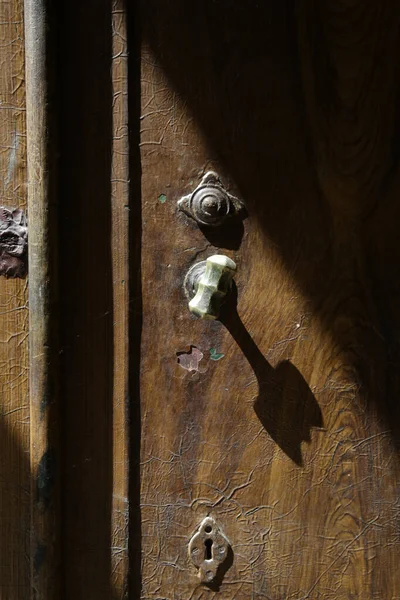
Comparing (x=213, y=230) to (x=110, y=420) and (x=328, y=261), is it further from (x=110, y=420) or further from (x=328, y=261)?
(x=110, y=420)

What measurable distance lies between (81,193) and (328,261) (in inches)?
11.8

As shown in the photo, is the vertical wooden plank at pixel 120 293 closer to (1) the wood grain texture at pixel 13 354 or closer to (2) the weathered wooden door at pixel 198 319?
(2) the weathered wooden door at pixel 198 319

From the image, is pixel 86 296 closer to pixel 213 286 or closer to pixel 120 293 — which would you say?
pixel 120 293

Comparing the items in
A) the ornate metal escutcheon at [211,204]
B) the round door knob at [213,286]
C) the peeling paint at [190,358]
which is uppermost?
the ornate metal escutcheon at [211,204]

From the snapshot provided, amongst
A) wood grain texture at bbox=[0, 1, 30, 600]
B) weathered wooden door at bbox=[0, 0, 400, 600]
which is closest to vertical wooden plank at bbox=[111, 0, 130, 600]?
weathered wooden door at bbox=[0, 0, 400, 600]

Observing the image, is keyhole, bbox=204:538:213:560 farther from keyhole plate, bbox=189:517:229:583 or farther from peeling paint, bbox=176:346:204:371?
peeling paint, bbox=176:346:204:371

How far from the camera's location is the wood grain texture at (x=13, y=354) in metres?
0.67

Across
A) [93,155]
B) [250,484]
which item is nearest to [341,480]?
[250,484]

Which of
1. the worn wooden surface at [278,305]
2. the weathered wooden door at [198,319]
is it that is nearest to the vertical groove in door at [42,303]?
the weathered wooden door at [198,319]

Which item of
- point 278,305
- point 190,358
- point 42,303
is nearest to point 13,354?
point 42,303

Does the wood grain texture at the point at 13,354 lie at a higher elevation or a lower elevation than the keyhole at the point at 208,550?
higher

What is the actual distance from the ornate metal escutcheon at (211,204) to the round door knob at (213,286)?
0.19ft

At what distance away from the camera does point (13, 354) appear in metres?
0.69

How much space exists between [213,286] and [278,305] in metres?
0.11
